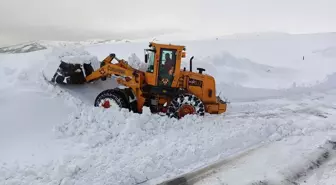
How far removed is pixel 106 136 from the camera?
8766 millimetres

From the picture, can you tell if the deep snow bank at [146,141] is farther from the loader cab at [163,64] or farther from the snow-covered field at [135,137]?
the loader cab at [163,64]

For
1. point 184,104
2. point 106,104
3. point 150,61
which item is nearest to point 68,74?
point 106,104

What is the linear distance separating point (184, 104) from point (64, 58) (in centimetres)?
393

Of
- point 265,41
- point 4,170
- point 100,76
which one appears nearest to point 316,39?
point 265,41

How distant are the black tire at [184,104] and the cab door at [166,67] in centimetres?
62

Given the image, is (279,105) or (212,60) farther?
(212,60)

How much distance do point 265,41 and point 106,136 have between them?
27164 millimetres

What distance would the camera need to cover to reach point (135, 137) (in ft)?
28.4

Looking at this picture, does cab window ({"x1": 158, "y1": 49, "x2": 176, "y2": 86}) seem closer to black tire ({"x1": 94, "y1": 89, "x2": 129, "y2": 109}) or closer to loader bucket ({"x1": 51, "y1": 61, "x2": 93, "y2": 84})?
black tire ({"x1": 94, "y1": 89, "x2": 129, "y2": 109})

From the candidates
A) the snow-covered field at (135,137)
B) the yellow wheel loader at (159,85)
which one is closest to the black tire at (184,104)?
the yellow wheel loader at (159,85)

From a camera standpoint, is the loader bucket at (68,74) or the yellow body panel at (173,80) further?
the loader bucket at (68,74)

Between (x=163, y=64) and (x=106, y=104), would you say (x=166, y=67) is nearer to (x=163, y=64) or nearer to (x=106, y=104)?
(x=163, y=64)

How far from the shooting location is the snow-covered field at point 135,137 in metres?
6.91

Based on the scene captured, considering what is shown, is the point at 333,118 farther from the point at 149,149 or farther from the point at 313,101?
the point at 149,149
